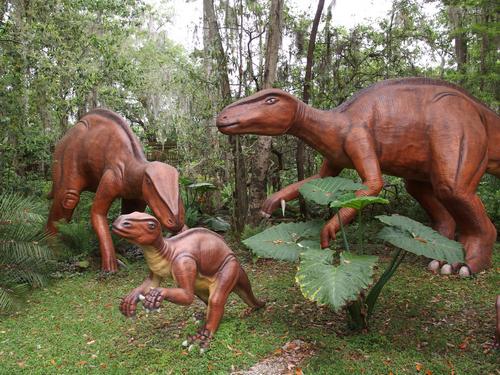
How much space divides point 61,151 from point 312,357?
428cm

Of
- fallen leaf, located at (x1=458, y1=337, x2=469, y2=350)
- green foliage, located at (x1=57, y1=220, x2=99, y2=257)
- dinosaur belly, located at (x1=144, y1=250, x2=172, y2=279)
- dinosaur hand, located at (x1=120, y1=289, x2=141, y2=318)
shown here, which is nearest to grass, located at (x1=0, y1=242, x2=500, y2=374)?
fallen leaf, located at (x1=458, y1=337, x2=469, y2=350)

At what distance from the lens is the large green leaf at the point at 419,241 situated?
2.80 metres

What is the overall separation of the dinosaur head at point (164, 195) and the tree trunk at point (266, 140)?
1.61m

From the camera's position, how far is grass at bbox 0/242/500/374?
112 inches

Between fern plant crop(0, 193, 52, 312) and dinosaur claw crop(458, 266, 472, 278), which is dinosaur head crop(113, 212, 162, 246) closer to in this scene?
fern plant crop(0, 193, 52, 312)

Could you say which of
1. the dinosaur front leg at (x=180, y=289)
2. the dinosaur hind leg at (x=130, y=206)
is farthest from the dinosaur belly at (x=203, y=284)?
the dinosaur hind leg at (x=130, y=206)

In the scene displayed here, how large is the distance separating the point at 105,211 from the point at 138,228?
266 centimetres

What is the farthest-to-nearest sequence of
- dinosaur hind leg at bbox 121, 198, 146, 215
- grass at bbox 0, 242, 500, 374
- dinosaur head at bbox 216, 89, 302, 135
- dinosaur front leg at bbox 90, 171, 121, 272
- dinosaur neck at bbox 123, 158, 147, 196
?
dinosaur hind leg at bbox 121, 198, 146, 215 → dinosaur front leg at bbox 90, 171, 121, 272 → dinosaur neck at bbox 123, 158, 147, 196 → dinosaur head at bbox 216, 89, 302, 135 → grass at bbox 0, 242, 500, 374

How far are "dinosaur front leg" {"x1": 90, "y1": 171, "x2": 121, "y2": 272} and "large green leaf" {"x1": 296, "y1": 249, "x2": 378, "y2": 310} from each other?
9.89 ft

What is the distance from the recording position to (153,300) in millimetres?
2615

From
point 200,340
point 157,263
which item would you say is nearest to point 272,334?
point 200,340

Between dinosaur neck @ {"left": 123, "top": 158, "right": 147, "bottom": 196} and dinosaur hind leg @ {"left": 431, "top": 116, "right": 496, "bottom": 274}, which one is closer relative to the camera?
dinosaur hind leg @ {"left": 431, "top": 116, "right": 496, "bottom": 274}

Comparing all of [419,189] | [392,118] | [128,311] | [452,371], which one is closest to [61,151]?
[128,311]

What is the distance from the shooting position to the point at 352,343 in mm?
3039
